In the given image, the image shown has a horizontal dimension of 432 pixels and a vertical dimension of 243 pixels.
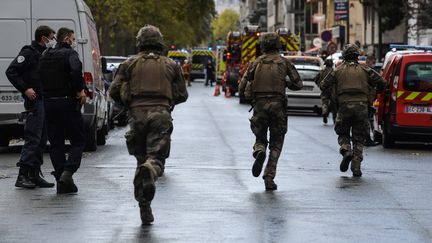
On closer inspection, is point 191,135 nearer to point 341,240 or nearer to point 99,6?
point 341,240

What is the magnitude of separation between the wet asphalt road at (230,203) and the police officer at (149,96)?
605 millimetres

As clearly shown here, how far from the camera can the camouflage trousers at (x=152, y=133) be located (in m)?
10.9

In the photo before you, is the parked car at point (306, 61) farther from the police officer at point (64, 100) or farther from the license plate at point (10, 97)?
the police officer at point (64, 100)

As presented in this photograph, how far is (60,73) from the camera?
13.7 metres

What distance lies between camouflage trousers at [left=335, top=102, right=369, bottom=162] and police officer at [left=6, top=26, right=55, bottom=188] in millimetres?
3932

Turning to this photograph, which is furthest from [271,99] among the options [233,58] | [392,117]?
[233,58]

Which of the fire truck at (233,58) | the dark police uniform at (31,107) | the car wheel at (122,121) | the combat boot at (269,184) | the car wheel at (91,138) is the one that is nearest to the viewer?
the combat boot at (269,184)

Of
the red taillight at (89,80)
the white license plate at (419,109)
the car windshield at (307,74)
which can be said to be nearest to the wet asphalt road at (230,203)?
the red taillight at (89,80)

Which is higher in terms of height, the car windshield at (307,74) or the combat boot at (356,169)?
the car windshield at (307,74)

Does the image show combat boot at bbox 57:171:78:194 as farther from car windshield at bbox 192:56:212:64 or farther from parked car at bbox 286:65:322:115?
car windshield at bbox 192:56:212:64

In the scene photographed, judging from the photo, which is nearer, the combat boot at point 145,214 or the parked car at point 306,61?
the combat boot at point 145,214

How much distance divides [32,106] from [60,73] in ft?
2.73

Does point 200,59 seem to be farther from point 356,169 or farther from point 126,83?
point 126,83

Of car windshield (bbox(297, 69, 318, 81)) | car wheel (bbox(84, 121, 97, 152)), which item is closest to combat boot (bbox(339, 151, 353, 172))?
car wheel (bbox(84, 121, 97, 152))
